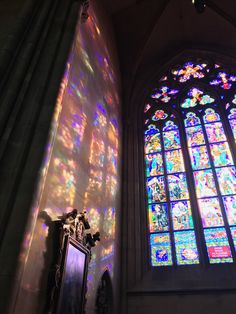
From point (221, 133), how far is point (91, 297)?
5.75 meters

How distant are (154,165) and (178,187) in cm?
104

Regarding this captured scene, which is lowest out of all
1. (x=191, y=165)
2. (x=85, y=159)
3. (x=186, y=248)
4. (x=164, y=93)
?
(x=186, y=248)

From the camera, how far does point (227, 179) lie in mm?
7492

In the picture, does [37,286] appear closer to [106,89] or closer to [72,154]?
[72,154]

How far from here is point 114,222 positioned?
670cm

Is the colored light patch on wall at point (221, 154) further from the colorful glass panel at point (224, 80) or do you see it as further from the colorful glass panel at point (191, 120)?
the colorful glass panel at point (224, 80)

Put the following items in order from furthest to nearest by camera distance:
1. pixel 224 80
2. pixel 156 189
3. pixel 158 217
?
1. pixel 224 80
2. pixel 156 189
3. pixel 158 217

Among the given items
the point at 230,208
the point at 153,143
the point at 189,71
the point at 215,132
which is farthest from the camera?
the point at 189,71

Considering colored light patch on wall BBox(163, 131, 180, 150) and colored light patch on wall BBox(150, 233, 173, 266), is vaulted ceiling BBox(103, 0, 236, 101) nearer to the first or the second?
colored light patch on wall BBox(163, 131, 180, 150)

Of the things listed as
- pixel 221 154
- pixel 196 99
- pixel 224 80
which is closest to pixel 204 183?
pixel 221 154

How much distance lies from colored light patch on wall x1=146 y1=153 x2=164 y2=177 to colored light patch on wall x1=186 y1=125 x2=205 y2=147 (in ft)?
3.17

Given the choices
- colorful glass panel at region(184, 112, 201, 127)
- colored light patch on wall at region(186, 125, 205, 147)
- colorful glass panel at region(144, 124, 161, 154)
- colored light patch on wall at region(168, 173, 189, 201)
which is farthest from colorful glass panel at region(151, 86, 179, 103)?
colored light patch on wall at region(168, 173, 189, 201)

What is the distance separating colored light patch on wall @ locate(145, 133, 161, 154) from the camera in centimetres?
880

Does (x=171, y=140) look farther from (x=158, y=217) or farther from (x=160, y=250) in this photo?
(x=160, y=250)
